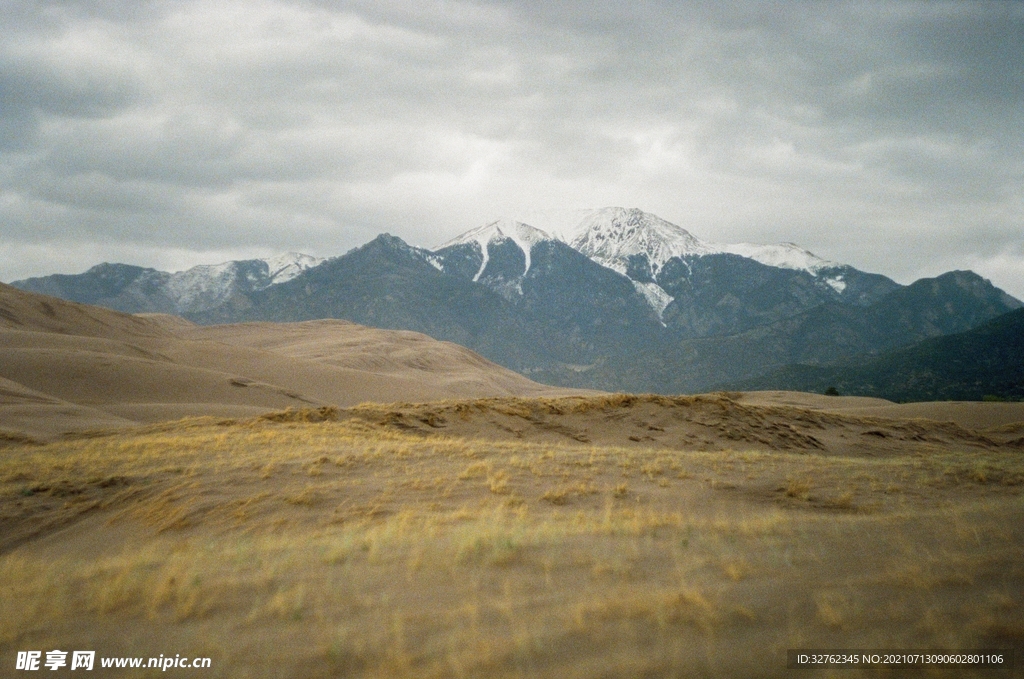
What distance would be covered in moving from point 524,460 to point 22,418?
65.5ft

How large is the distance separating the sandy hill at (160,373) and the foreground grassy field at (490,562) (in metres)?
13.7

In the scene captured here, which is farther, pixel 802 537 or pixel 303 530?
pixel 303 530

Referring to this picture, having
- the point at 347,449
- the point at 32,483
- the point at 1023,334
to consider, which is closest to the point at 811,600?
the point at 347,449

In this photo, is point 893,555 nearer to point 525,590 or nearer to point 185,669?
point 525,590

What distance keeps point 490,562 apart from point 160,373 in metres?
45.0

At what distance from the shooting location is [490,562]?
8.12m

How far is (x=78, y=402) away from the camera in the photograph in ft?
125

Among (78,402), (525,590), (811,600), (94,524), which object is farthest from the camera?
(78,402)

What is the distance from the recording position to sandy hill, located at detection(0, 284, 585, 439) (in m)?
33.3

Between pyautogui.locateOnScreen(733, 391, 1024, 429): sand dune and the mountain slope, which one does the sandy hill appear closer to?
pyautogui.locateOnScreen(733, 391, 1024, 429): sand dune

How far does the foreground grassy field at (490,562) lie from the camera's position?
5.98 m

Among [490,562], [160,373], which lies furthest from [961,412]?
[160,373]

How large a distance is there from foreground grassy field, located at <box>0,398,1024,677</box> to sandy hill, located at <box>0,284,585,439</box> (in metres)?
13.7

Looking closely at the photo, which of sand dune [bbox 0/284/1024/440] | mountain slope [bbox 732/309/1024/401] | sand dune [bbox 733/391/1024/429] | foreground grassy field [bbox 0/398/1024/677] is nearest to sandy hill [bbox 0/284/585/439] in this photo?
sand dune [bbox 0/284/1024/440]
